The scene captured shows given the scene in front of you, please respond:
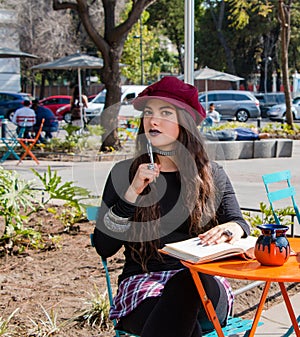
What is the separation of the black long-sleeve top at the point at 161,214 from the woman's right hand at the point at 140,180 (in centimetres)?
5

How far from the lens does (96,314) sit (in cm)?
433

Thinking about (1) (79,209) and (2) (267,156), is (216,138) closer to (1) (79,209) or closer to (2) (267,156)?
(2) (267,156)

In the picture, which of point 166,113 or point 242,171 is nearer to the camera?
point 166,113

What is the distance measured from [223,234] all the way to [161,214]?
386 mm

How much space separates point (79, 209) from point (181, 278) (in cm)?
370

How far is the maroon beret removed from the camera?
342 centimetres

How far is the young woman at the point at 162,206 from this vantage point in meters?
3.20

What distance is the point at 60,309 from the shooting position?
15.0ft

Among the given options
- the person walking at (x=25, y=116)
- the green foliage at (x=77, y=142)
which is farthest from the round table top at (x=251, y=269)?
the person walking at (x=25, y=116)

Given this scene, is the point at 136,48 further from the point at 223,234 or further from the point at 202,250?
the point at 202,250

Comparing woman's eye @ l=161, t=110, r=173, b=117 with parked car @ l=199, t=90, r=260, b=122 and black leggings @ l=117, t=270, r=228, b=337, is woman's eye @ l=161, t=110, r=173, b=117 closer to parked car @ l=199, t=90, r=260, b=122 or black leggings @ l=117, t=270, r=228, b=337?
black leggings @ l=117, t=270, r=228, b=337

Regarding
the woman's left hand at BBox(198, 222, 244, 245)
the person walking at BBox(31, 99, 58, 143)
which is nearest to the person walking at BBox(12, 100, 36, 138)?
the person walking at BBox(31, 99, 58, 143)

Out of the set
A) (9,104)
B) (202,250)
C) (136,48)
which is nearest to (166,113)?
(202,250)

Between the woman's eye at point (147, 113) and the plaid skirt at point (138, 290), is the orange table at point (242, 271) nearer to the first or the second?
the plaid skirt at point (138, 290)
